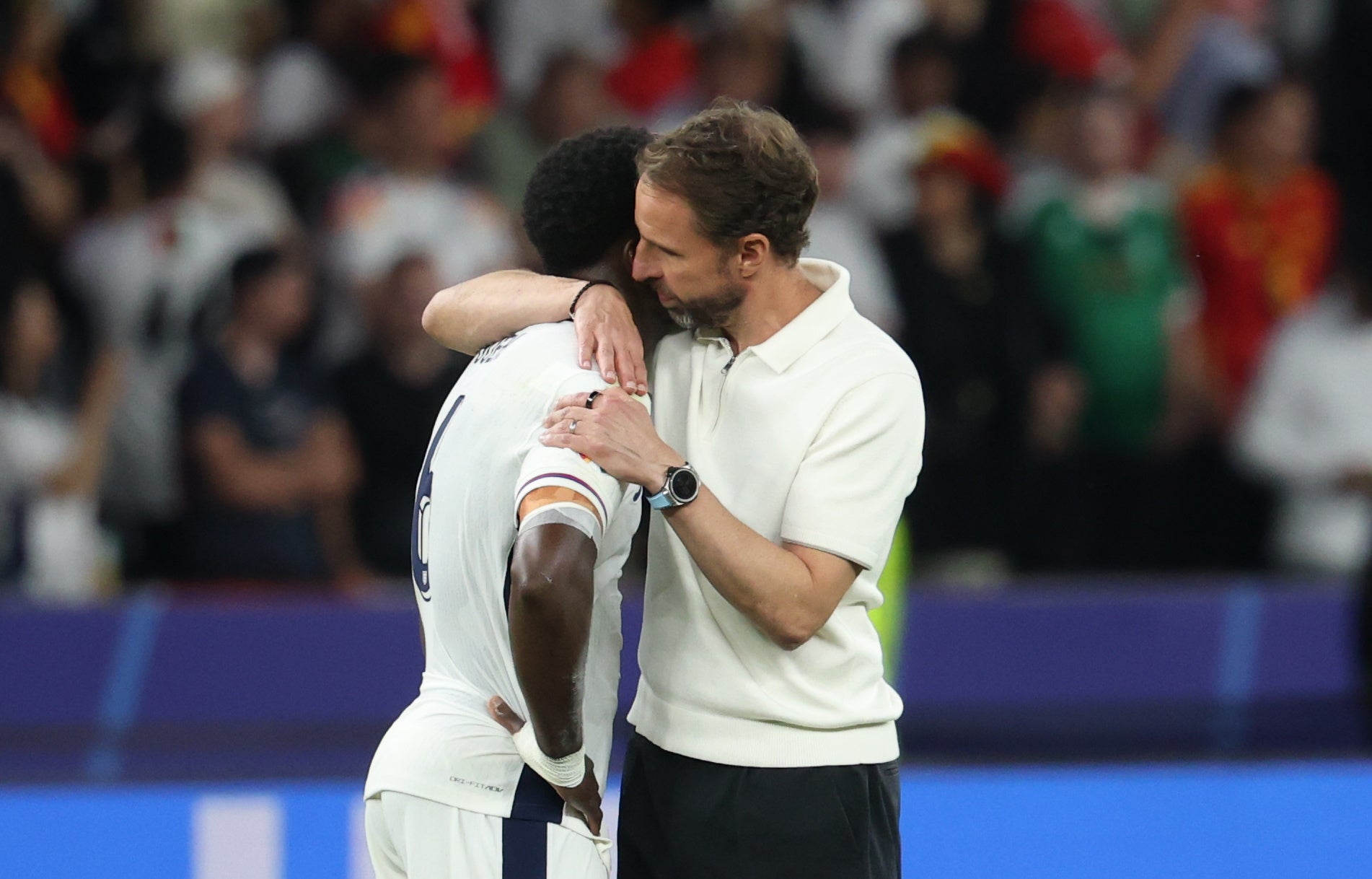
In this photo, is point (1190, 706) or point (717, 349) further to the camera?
point (1190, 706)

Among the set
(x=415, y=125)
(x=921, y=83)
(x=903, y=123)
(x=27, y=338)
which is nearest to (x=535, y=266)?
(x=415, y=125)

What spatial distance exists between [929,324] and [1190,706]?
1640mm

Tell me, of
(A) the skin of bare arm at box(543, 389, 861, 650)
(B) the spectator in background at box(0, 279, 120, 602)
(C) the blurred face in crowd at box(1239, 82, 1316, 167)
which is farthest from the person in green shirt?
(A) the skin of bare arm at box(543, 389, 861, 650)

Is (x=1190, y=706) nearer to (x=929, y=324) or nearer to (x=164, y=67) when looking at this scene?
(x=929, y=324)

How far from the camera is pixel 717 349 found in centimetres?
267

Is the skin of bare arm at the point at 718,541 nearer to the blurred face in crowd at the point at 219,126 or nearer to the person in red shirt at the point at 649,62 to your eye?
the blurred face in crowd at the point at 219,126

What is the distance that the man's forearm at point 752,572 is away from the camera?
240cm

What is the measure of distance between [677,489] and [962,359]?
4.27 meters

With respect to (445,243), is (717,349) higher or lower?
lower

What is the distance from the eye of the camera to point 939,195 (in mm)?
6621

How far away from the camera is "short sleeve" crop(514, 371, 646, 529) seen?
2.30 m

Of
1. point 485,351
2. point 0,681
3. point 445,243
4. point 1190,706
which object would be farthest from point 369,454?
point 485,351

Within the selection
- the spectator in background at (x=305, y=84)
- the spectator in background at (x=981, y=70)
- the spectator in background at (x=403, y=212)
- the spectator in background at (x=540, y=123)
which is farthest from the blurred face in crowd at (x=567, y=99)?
the spectator in background at (x=981, y=70)

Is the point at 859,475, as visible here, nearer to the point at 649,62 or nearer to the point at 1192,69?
the point at 649,62
